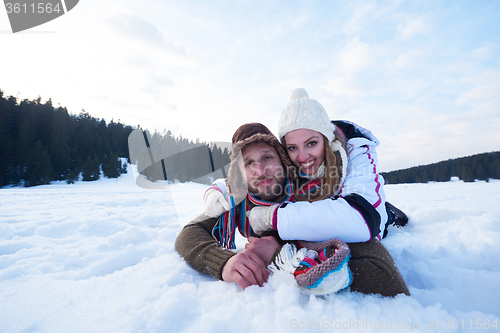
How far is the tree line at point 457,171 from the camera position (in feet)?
78.6

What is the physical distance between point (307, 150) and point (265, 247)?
1094 millimetres

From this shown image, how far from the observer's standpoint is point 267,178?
2178 millimetres

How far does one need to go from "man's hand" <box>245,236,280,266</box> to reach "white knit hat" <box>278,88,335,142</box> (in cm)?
122

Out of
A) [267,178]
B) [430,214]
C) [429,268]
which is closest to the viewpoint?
[429,268]

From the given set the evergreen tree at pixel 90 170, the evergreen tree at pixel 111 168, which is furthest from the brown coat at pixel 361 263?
the evergreen tree at pixel 111 168

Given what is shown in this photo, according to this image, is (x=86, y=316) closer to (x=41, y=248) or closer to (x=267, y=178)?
(x=267, y=178)

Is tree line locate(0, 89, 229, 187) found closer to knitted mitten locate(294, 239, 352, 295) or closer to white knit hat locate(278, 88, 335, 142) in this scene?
white knit hat locate(278, 88, 335, 142)

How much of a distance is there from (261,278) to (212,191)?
109 cm

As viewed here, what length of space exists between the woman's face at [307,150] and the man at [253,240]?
0.40 ft

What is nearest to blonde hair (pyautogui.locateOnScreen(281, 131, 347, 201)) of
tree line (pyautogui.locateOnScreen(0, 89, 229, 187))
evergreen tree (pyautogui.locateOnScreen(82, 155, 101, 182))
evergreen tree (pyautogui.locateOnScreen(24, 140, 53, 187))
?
tree line (pyautogui.locateOnScreen(0, 89, 229, 187))

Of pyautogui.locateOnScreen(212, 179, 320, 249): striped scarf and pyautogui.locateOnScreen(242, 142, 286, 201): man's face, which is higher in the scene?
pyautogui.locateOnScreen(242, 142, 286, 201): man's face

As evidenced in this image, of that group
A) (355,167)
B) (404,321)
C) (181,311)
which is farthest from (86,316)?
(355,167)

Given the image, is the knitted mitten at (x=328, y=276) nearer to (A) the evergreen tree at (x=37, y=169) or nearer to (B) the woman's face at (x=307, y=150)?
(B) the woman's face at (x=307, y=150)

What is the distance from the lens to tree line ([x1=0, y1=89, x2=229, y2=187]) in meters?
22.8
